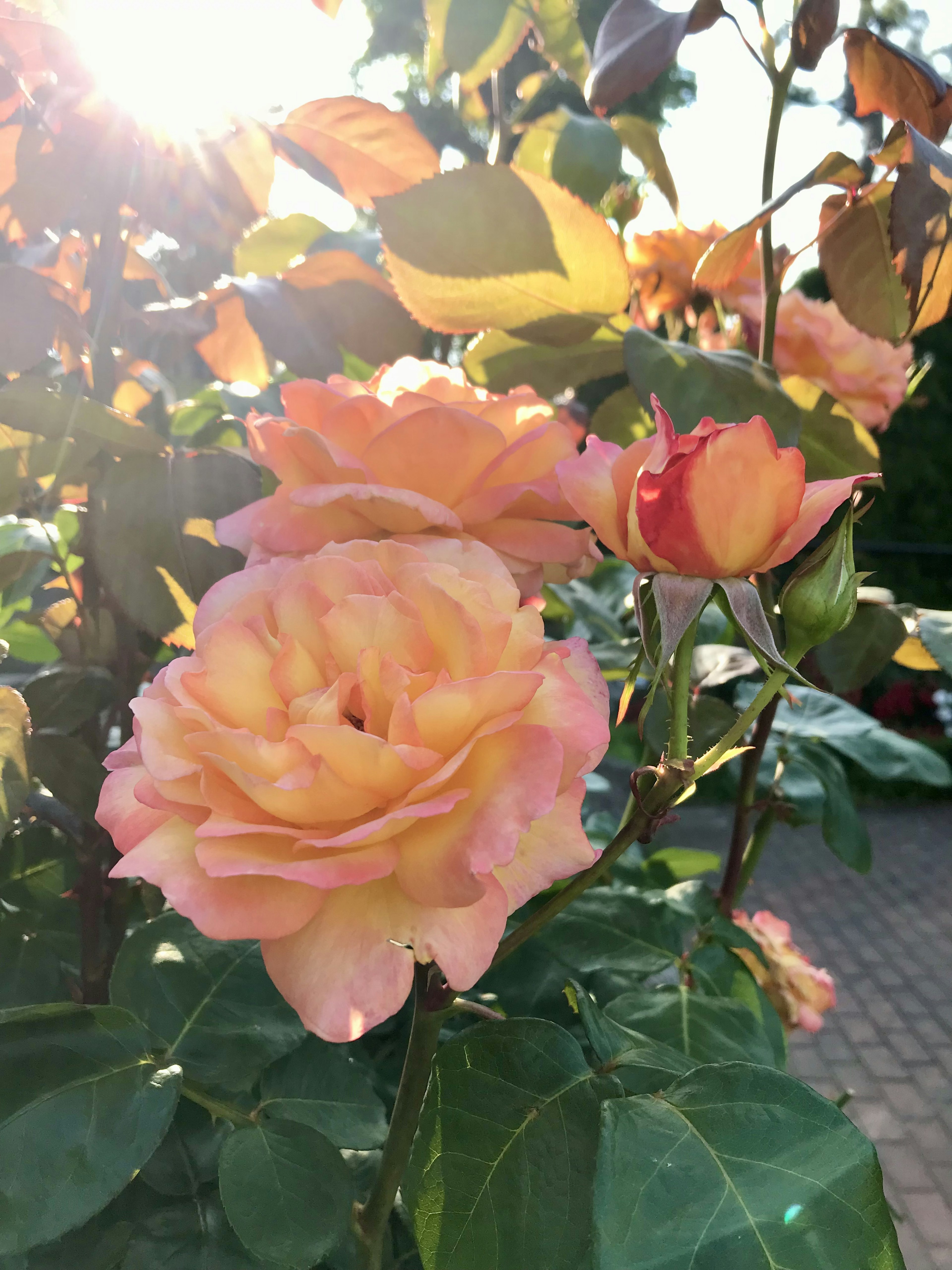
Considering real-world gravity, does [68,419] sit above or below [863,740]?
above

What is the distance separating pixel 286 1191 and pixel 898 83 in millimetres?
572

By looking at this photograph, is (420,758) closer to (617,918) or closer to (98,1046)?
(98,1046)

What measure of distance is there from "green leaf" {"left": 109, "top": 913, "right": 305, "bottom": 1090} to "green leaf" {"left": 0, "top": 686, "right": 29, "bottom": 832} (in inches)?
3.6

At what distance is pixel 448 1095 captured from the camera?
324 mm

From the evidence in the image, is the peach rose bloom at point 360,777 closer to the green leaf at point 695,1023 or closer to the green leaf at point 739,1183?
the green leaf at point 739,1183

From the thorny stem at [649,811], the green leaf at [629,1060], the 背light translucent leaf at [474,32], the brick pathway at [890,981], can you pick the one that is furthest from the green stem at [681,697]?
the brick pathway at [890,981]

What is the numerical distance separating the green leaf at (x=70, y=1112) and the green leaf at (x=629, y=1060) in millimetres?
166

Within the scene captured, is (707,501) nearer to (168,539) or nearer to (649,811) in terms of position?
(649,811)

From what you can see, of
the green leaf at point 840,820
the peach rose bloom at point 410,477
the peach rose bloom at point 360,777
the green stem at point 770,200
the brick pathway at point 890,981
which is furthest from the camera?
the brick pathway at point 890,981

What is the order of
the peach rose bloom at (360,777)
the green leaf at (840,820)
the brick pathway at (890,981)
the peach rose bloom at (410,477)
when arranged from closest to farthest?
the peach rose bloom at (360,777)
the peach rose bloom at (410,477)
the green leaf at (840,820)
the brick pathway at (890,981)

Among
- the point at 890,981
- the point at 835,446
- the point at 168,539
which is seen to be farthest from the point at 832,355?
the point at 890,981

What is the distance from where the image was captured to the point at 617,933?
20.3 inches

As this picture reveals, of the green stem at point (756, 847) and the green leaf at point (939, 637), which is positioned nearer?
the green leaf at point (939, 637)

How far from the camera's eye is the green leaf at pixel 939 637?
0.52 metres
